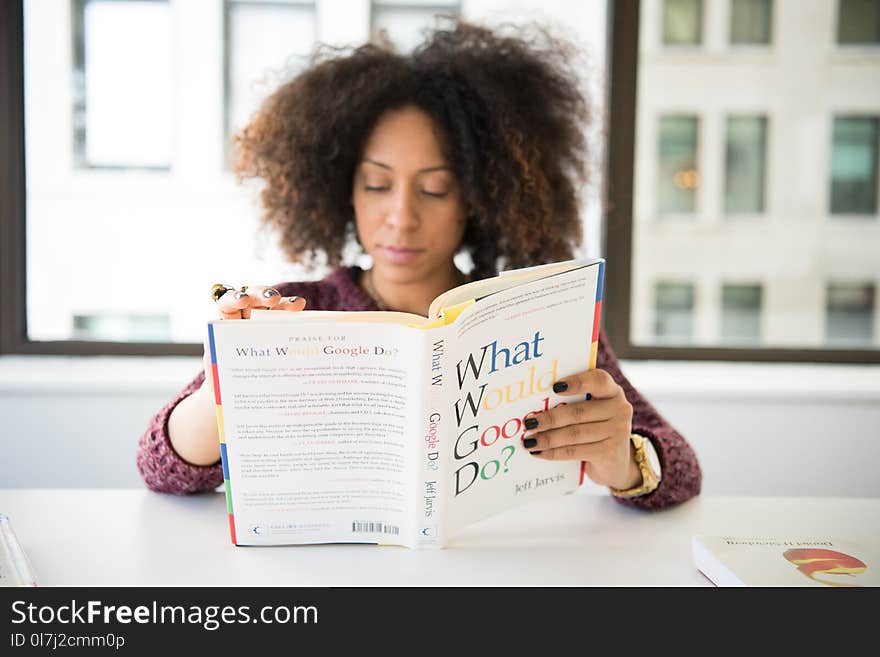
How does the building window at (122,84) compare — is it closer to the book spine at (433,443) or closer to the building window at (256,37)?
the building window at (256,37)

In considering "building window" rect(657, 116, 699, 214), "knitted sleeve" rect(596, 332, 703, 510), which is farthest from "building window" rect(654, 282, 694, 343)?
"knitted sleeve" rect(596, 332, 703, 510)

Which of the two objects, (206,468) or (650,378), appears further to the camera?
(650,378)

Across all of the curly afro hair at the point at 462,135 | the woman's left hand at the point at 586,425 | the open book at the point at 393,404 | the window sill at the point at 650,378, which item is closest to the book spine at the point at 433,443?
the open book at the point at 393,404

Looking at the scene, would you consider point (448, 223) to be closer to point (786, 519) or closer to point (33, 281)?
point (786, 519)

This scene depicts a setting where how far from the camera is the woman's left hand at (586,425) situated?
876 mm

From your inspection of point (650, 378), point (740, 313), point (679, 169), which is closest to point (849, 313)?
point (740, 313)

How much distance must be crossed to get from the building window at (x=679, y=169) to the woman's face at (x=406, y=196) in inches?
50.0

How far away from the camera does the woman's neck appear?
1400mm

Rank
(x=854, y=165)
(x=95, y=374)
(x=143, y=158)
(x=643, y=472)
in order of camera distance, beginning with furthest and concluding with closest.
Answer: (x=854, y=165) → (x=143, y=158) → (x=95, y=374) → (x=643, y=472)

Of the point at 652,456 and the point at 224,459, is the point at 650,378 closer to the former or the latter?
the point at 652,456

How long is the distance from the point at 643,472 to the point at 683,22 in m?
1.84

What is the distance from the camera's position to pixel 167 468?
99 centimetres

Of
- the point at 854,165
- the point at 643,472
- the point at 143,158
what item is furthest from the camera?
the point at 854,165
